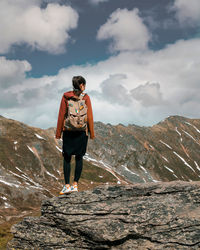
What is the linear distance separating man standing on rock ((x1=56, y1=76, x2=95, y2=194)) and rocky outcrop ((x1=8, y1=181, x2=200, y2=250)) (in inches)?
49.4

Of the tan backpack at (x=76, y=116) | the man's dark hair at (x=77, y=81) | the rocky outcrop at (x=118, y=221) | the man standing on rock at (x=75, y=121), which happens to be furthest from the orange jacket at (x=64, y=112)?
the rocky outcrop at (x=118, y=221)

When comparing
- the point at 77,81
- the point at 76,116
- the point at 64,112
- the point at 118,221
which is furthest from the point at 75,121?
the point at 118,221

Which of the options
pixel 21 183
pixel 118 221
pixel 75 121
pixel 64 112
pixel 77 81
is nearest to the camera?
pixel 118 221

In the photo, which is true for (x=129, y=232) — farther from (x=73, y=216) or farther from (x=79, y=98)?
(x=79, y=98)

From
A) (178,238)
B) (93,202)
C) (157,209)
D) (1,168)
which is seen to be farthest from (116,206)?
(1,168)

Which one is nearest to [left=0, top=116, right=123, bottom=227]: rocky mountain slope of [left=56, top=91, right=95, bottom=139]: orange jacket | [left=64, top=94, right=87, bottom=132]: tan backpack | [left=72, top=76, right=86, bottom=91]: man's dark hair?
[left=56, top=91, right=95, bottom=139]: orange jacket

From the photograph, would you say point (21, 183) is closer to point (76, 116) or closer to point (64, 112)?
point (64, 112)

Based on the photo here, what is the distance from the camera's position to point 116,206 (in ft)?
36.1

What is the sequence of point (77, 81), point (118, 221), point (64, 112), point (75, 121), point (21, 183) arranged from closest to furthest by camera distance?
point (118, 221)
point (75, 121)
point (64, 112)
point (77, 81)
point (21, 183)

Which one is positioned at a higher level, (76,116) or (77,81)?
(77,81)

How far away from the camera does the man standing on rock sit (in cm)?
1088

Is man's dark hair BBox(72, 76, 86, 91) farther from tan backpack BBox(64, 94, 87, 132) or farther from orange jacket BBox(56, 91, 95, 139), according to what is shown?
tan backpack BBox(64, 94, 87, 132)

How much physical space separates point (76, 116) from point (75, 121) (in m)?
0.25

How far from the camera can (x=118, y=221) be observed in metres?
10.3
